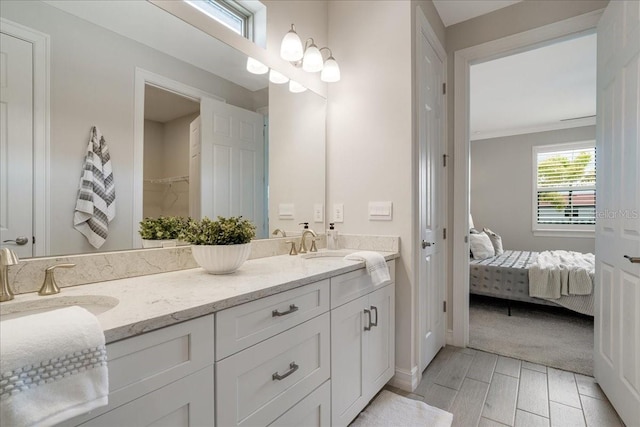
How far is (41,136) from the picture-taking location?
1013 mm

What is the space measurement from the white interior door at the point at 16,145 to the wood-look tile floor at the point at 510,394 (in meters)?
2.04

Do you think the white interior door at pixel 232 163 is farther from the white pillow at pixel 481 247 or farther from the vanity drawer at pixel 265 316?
the white pillow at pixel 481 247

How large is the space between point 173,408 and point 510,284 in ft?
11.8

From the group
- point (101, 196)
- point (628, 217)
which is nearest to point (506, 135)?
point (628, 217)

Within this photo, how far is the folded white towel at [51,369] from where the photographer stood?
54 centimetres

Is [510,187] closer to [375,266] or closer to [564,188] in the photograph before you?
[564,188]

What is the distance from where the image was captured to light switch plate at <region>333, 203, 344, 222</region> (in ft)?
7.21

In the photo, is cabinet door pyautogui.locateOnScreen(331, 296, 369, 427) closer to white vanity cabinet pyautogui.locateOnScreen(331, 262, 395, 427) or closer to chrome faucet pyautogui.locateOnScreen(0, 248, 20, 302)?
white vanity cabinet pyautogui.locateOnScreen(331, 262, 395, 427)

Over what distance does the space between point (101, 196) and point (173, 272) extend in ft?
1.34

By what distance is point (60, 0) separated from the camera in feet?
3.54

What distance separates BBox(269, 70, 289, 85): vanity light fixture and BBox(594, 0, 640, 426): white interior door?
1844mm

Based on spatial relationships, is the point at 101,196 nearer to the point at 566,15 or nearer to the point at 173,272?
the point at 173,272

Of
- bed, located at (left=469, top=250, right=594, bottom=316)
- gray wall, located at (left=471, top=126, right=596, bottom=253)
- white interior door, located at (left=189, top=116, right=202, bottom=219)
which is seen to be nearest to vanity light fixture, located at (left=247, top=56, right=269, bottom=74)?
white interior door, located at (left=189, top=116, right=202, bottom=219)

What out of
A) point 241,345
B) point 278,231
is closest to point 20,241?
point 241,345
